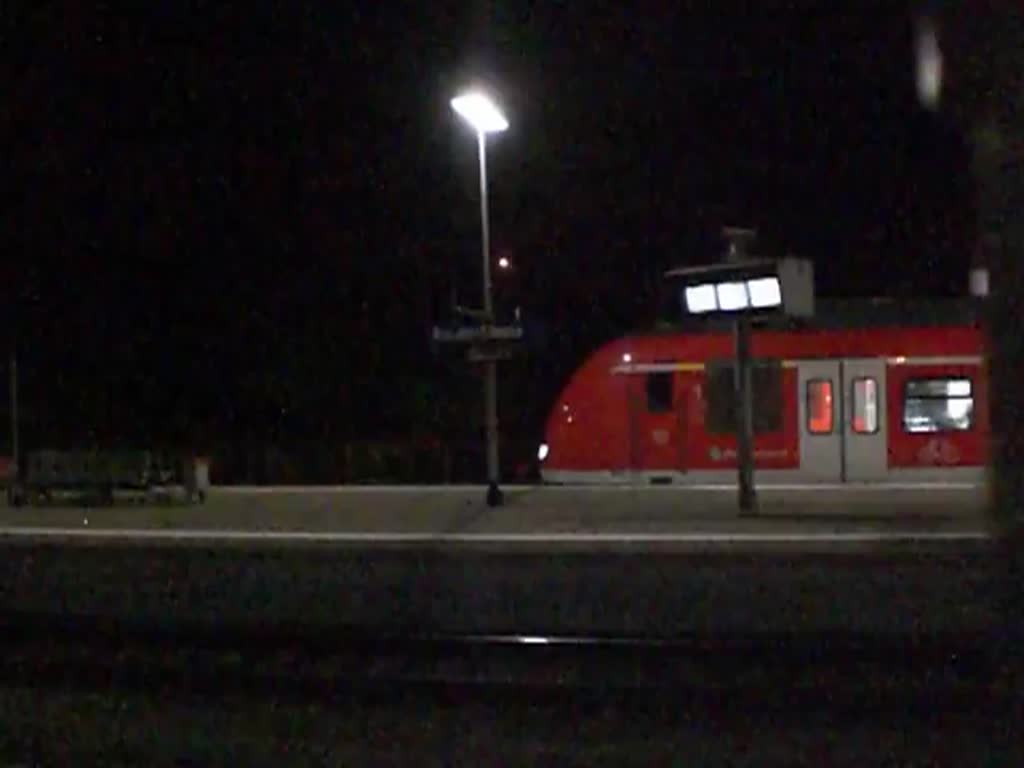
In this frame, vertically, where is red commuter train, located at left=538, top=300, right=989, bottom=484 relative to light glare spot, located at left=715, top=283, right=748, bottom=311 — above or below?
below

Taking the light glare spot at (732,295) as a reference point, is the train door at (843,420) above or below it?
below

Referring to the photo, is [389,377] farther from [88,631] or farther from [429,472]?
[88,631]

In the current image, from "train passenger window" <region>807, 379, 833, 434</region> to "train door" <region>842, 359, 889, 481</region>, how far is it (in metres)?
0.27

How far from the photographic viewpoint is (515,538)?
1927 cm

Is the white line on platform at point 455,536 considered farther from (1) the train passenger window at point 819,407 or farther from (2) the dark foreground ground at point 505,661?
(1) the train passenger window at point 819,407

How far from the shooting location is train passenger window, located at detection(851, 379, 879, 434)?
84.3ft

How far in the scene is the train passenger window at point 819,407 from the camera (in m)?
25.9

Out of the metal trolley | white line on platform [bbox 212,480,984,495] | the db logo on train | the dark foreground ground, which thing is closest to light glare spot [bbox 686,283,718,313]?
the dark foreground ground

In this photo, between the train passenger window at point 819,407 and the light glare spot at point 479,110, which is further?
the train passenger window at point 819,407

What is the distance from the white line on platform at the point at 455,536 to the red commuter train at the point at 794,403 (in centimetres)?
629

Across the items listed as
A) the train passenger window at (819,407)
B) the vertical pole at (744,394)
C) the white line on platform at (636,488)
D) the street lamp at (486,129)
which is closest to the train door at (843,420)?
the train passenger window at (819,407)

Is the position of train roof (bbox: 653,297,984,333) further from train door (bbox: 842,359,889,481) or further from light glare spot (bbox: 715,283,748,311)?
light glare spot (bbox: 715,283,748,311)

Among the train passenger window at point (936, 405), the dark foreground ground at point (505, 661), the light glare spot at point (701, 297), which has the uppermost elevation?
the light glare spot at point (701, 297)

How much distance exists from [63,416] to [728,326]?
27.7 meters
